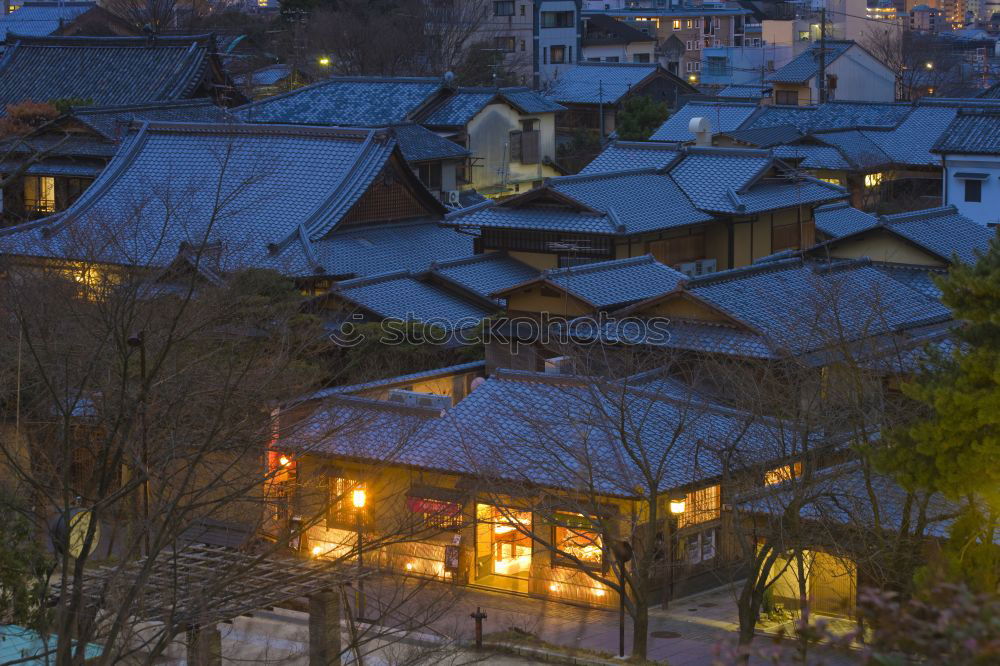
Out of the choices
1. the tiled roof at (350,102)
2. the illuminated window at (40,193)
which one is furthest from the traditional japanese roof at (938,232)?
the illuminated window at (40,193)

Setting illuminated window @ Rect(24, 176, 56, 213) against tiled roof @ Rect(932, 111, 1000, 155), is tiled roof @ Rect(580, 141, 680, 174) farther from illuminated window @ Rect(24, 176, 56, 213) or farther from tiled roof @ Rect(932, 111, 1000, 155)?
illuminated window @ Rect(24, 176, 56, 213)

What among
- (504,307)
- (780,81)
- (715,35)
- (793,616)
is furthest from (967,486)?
(715,35)

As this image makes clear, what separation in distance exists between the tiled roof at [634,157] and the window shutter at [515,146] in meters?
11.7

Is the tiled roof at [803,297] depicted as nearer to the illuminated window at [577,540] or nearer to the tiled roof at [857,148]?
the illuminated window at [577,540]

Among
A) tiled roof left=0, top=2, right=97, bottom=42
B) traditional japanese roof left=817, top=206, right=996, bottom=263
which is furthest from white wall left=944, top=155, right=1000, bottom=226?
tiled roof left=0, top=2, right=97, bottom=42

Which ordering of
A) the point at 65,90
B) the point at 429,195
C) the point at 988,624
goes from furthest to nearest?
the point at 65,90 < the point at 429,195 < the point at 988,624

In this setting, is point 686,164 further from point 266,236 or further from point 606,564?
point 606,564

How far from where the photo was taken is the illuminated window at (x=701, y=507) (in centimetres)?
2194

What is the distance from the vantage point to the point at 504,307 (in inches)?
1242

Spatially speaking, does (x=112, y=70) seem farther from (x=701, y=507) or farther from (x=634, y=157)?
(x=701, y=507)

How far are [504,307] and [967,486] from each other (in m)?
17.4

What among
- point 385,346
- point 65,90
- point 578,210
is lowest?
point 385,346

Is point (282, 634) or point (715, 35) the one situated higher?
point (715, 35)

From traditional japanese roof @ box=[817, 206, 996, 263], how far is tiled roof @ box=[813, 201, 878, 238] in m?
4.33
